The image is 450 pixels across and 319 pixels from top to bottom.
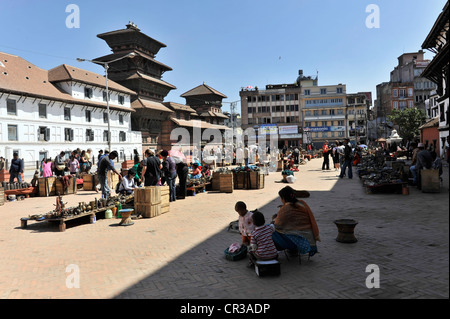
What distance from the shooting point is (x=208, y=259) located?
588 cm

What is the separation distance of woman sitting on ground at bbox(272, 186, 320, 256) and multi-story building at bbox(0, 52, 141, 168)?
3250 cm

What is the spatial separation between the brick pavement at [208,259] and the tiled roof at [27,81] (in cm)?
2669

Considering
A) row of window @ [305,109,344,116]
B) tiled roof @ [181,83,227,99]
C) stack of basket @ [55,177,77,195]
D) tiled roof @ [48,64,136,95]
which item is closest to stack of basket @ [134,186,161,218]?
stack of basket @ [55,177,77,195]

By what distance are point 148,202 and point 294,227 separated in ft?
17.1

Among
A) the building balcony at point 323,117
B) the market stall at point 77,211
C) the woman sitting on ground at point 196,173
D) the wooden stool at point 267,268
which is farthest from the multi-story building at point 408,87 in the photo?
the wooden stool at point 267,268

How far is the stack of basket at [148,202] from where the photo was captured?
956 centimetres

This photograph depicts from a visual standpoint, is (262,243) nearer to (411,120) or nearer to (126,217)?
(126,217)

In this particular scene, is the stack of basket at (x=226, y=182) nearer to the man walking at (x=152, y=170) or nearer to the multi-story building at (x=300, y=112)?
the man walking at (x=152, y=170)

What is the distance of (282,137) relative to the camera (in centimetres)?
7200

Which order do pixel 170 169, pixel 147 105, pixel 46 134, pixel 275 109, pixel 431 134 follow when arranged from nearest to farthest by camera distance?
pixel 170 169 → pixel 431 134 → pixel 46 134 → pixel 147 105 → pixel 275 109

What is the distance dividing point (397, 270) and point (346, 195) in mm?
7507

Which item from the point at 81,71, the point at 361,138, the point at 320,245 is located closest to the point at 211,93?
the point at 81,71

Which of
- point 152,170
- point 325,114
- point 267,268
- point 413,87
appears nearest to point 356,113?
point 325,114

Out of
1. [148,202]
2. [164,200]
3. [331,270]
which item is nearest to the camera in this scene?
[331,270]
